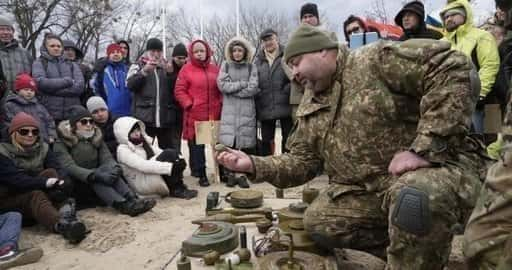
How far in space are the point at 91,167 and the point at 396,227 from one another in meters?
3.50

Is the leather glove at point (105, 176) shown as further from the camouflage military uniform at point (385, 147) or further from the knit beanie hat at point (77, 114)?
the camouflage military uniform at point (385, 147)

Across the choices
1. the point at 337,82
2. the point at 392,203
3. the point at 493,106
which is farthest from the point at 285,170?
the point at 493,106

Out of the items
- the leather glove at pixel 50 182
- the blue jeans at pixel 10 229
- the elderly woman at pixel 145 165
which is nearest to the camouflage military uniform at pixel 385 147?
the blue jeans at pixel 10 229

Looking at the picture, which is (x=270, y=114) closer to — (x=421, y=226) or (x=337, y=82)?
(x=337, y=82)

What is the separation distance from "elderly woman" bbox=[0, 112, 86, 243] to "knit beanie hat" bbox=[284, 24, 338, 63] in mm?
2256

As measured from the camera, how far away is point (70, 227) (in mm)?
3613

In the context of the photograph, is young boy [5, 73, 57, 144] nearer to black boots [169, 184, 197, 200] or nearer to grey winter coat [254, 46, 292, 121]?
black boots [169, 184, 197, 200]

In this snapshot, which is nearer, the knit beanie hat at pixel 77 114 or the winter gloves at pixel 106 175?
the winter gloves at pixel 106 175

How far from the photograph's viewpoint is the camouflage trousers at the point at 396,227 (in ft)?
6.52

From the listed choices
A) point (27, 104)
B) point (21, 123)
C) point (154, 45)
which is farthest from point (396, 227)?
point (154, 45)

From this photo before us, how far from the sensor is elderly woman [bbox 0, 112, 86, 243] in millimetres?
3812

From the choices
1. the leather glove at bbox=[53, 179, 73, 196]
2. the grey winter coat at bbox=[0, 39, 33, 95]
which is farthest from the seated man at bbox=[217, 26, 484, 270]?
the grey winter coat at bbox=[0, 39, 33, 95]

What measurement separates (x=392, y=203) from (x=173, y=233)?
7.38ft

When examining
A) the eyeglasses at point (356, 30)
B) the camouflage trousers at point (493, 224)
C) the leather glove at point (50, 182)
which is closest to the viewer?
the camouflage trousers at point (493, 224)
